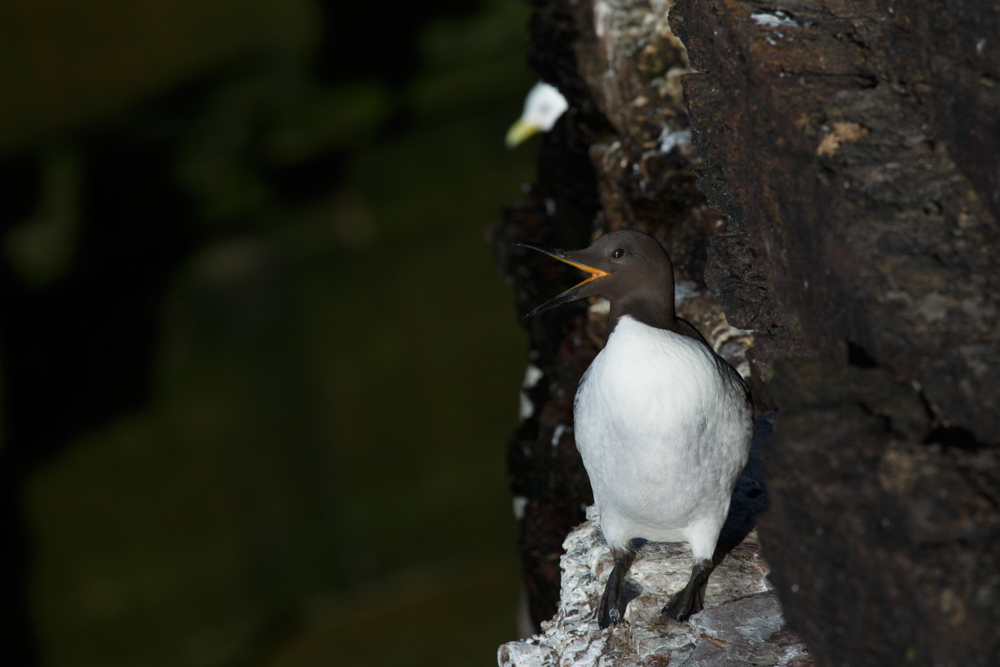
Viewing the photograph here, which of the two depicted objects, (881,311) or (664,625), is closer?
(881,311)

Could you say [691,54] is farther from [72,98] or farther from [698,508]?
[72,98]

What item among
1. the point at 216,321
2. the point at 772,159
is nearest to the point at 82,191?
the point at 216,321

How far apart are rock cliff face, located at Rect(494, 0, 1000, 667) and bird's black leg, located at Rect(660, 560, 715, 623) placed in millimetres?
614

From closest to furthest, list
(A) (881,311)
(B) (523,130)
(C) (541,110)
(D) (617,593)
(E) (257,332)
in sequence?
(A) (881,311)
(D) (617,593)
(C) (541,110)
(B) (523,130)
(E) (257,332)

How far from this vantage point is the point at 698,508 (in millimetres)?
2742

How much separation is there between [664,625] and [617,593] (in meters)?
0.19

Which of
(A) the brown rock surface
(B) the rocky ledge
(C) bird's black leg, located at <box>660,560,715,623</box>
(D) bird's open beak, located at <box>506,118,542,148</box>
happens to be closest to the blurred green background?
(D) bird's open beak, located at <box>506,118,542,148</box>

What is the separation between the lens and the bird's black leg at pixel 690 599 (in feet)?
8.83

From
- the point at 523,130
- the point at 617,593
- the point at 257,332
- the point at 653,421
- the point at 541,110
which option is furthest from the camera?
the point at 257,332

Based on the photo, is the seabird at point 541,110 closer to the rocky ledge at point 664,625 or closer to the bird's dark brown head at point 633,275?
the bird's dark brown head at point 633,275

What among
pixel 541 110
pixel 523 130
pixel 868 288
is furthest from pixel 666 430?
pixel 523 130

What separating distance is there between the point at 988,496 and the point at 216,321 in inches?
295

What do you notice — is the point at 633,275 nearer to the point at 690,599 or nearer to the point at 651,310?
the point at 651,310

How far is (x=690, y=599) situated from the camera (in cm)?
271
